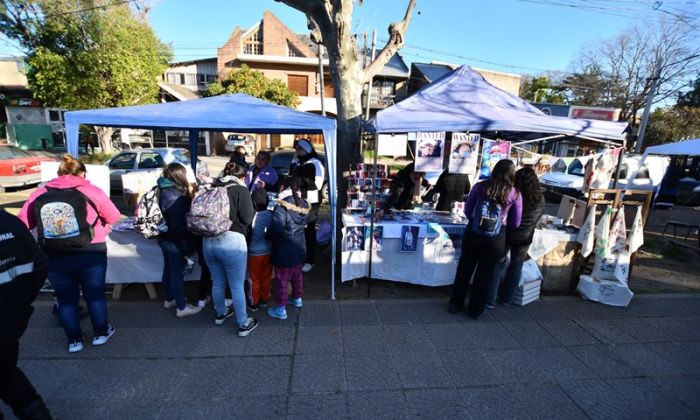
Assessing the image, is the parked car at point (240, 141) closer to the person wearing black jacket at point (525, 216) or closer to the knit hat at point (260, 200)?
the knit hat at point (260, 200)

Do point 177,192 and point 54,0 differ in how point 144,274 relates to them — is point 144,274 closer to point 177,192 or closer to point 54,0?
point 177,192

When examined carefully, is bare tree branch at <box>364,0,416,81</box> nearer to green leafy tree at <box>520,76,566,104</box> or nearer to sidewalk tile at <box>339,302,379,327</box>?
sidewalk tile at <box>339,302,379,327</box>

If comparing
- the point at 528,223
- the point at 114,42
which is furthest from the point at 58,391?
the point at 114,42

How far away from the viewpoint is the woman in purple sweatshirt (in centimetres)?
337

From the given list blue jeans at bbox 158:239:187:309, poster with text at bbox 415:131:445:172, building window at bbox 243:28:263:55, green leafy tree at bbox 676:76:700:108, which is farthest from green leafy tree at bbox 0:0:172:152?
green leafy tree at bbox 676:76:700:108

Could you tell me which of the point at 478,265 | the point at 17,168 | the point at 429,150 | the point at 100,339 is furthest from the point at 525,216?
the point at 17,168

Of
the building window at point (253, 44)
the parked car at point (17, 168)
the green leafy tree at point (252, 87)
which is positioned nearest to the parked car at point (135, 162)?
the parked car at point (17, 168)

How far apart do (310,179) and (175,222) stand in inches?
69.9

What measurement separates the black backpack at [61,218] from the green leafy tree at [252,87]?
18.7 m

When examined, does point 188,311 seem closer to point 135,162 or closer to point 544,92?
point 135,162

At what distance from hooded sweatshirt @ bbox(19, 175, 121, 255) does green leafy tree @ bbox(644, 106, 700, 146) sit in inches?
1380

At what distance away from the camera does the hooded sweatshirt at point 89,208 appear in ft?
8.77

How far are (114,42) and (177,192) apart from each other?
14113 millimetres

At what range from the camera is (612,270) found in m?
4.25
